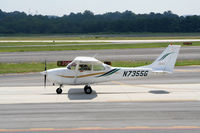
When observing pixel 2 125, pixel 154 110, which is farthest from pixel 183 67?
pixel 2 125

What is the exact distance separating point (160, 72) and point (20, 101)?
9.18 metres

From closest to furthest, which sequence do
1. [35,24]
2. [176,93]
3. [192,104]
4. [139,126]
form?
1. [139,126]
2. [192,104]
3. [176,93]
4. [35,24]

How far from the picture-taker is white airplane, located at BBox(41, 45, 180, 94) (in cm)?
1953

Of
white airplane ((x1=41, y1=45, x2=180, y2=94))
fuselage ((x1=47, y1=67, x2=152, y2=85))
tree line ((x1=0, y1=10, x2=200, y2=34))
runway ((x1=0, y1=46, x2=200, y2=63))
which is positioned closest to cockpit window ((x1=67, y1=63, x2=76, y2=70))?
white airplane ((x1=41, y1=45, x2=180, y2=94))

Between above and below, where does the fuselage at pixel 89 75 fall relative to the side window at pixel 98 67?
below

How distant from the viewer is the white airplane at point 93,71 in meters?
19.5

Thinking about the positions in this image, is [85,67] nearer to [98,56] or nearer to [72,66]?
[72,66]

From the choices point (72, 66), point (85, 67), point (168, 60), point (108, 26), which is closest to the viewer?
point (72, 66)

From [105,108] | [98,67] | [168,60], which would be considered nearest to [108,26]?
[168,60]

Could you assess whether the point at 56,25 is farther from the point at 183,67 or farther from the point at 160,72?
the point at 160,72

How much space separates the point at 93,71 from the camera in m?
20.0

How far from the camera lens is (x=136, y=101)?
1736cm

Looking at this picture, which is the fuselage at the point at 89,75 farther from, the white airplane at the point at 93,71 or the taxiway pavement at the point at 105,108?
the taxiway pavement at the point at 105,108

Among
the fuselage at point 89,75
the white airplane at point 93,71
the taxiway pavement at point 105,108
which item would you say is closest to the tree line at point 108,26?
the white airplane at point 93,71
